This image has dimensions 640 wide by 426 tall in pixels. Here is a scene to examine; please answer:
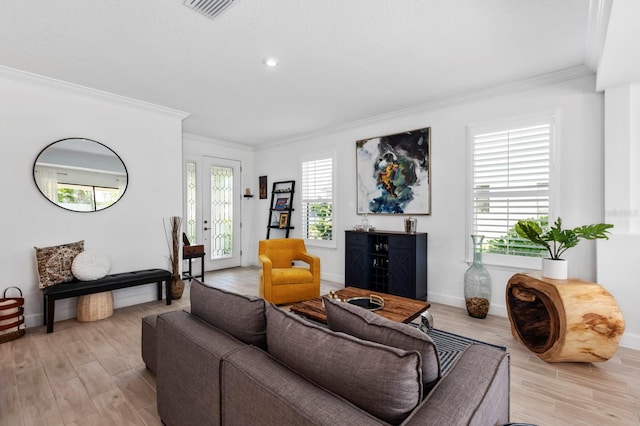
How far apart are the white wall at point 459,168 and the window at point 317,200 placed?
19 cm

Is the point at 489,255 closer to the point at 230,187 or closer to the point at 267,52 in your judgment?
the point at 267,52

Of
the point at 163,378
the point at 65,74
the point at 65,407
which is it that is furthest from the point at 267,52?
the point at 65,407

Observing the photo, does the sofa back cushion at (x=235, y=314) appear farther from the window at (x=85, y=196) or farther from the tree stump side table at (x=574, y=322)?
the window at (x=85, y=196)

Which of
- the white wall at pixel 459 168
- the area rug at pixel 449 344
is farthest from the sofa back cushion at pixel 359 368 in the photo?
the white wall at pixel 459 168

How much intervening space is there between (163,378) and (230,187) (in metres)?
5.11

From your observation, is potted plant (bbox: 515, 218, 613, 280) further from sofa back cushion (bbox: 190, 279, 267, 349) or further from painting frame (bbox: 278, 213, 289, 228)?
painting frame (bbox: 278, 213, 289, 228)

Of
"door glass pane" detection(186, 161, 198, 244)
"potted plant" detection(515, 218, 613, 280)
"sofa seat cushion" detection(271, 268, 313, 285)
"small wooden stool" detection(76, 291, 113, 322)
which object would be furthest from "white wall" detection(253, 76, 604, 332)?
"small wooden stool" detection(76, 291, 113, 322)

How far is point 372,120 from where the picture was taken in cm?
474

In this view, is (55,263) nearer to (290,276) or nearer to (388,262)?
(290,276)

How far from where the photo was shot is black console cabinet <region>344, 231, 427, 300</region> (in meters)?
3.99

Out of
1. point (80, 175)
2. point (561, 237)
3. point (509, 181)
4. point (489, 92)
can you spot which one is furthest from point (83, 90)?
point (561, 237)

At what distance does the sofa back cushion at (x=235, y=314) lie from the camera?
142cm

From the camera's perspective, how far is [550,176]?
3266mm

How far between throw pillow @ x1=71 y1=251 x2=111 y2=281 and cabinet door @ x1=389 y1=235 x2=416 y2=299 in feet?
11.5
